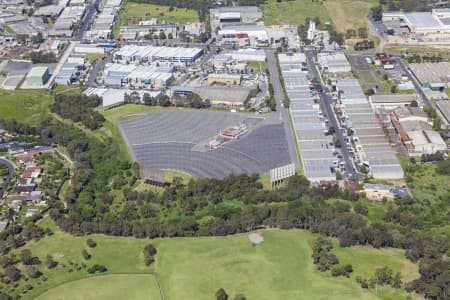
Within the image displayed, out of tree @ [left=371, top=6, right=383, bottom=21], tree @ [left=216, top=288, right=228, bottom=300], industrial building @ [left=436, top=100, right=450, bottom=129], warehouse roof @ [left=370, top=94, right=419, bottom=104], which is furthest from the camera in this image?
tree @ [left=371, top=6, right=383, bottom=21]

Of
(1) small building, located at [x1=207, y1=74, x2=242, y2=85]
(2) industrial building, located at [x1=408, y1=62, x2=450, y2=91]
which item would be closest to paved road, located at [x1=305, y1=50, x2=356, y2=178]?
(1) small building, located at [x1=207, y1=74, x2=242, y2=85]

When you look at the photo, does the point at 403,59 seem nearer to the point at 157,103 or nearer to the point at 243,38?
the point at 243,38

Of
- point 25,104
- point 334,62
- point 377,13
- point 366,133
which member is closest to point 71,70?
point 25,104

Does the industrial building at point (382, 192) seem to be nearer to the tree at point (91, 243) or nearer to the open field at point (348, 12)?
the tree at point (91, 243)

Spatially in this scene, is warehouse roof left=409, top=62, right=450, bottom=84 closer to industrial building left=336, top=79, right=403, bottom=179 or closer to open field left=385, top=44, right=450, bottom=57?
open field left=385, top=44, right=450, bottom=57

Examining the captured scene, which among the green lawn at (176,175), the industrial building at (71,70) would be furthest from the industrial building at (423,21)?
the green lawn at (176,175)

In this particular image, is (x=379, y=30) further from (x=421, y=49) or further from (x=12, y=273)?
(x=12, y=273)
